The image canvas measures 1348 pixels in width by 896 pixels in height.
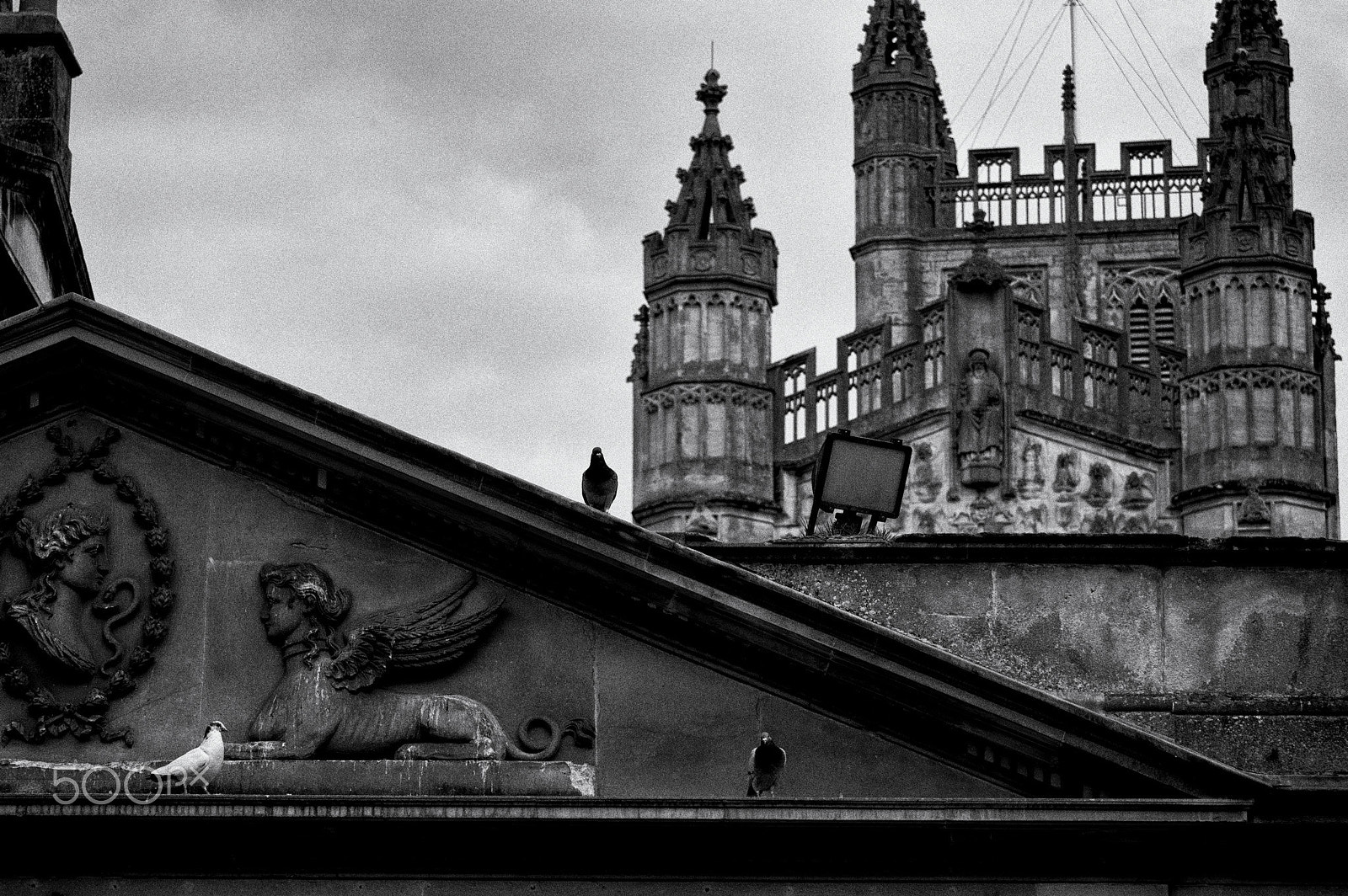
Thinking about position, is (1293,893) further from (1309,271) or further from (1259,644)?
(1309,271)

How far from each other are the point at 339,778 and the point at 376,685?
795 millimetres

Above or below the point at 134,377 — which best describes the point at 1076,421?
above

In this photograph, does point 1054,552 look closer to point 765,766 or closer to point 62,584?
point 765,766

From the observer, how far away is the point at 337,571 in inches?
1121

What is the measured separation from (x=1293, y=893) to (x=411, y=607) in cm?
715

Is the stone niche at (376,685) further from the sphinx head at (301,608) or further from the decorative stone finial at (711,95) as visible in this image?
the decorative stone finial at (711,95)

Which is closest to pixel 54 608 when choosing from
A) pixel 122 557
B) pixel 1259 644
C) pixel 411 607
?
pixel 122 557

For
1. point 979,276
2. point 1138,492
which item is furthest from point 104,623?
point 979,276

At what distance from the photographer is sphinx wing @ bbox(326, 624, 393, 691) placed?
27984 mm

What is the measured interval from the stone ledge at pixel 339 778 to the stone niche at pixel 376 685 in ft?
0.05

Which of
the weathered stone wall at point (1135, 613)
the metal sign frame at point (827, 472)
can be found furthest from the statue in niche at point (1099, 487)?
the metal sign frame at point (827, 472)

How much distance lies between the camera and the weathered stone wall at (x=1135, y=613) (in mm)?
29625

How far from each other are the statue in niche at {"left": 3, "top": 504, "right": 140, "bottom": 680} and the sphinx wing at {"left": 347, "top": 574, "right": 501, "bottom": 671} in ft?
6.67

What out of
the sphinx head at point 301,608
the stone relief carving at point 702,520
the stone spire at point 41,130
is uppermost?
the stone relief carving at point 702,520
